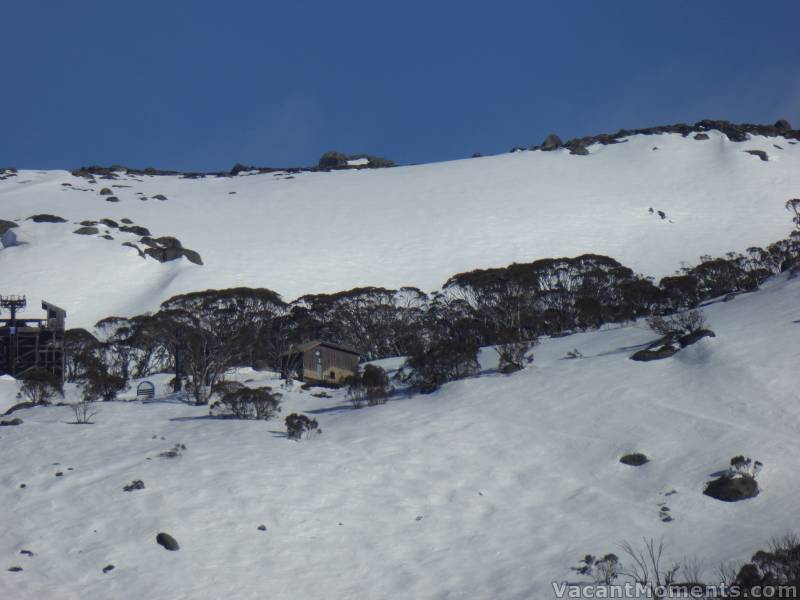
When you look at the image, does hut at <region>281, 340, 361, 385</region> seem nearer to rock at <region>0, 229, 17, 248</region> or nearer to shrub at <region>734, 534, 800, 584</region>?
shrub at <region>734, 534, 800, 584</region>

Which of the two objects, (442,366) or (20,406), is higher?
(442,366)

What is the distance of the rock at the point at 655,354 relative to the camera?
34000mm

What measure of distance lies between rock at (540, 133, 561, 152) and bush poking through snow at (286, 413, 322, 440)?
10868 cm

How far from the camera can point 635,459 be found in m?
26.1

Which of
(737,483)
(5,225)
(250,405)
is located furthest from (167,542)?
(5,225)

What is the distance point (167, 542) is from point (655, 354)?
2049 cm

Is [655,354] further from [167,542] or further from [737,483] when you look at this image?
[167,542]

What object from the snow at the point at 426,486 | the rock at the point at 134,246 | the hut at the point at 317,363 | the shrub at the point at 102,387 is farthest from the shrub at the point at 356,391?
the rock at the point at 134,246

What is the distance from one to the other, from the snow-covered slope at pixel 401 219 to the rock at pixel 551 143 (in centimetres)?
572

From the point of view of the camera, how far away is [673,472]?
81.8 feet

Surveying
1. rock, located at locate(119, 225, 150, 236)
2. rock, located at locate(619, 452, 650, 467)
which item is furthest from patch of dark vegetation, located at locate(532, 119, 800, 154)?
rock, located at locate(619, 452, 650, 467)

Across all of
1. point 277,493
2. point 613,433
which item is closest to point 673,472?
point 613,433

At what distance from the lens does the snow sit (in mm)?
20578

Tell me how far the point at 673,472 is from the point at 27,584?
17080 mm
